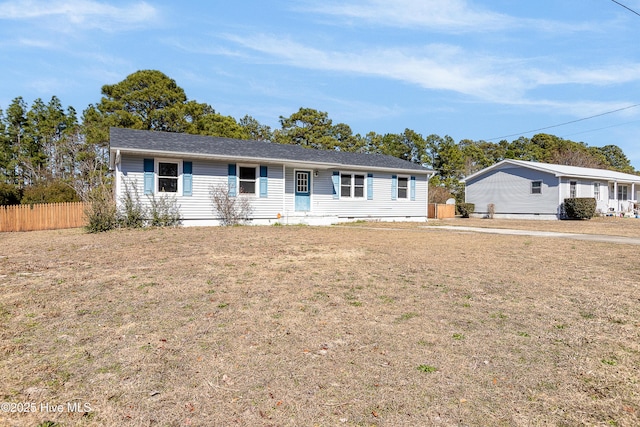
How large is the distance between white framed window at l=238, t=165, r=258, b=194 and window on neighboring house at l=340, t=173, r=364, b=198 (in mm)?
4846

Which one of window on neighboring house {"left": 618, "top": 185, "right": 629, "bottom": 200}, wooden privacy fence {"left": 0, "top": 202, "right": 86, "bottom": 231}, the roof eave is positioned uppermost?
the roof eave

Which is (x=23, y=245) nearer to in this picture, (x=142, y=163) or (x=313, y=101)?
(x=142, y=163)

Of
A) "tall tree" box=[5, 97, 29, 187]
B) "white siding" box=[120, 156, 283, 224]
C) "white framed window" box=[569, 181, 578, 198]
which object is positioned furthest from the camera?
"tall tree" box=[5, 97, 29, 187]

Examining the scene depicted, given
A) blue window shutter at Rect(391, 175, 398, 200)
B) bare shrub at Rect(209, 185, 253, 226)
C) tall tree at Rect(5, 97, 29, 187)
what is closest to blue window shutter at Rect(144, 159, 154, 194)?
bare shrub at Rect(209, 185, 253, 226)

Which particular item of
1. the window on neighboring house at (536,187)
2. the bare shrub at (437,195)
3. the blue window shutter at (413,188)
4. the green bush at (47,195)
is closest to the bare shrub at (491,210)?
the window on neighboring house at (536,187)

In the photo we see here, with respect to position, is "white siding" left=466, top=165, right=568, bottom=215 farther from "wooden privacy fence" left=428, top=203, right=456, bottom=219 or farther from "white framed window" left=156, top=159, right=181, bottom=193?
"white framed window" left=156, top=159, right=181, bottom=193

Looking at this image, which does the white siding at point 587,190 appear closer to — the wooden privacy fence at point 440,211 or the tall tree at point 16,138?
the wooden privacy fence at point 440,211

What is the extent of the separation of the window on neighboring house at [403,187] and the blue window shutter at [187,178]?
453 inches

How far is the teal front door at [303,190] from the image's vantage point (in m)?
18.7

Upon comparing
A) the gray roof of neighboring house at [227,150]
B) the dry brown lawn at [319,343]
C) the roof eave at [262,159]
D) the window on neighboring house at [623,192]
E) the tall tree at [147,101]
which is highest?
the tall tree at [147,101]

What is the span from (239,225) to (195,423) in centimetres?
1406

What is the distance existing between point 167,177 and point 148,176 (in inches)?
29.8

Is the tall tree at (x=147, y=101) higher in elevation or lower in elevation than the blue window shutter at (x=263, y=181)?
higher

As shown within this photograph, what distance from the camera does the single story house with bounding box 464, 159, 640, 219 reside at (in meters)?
25.9
